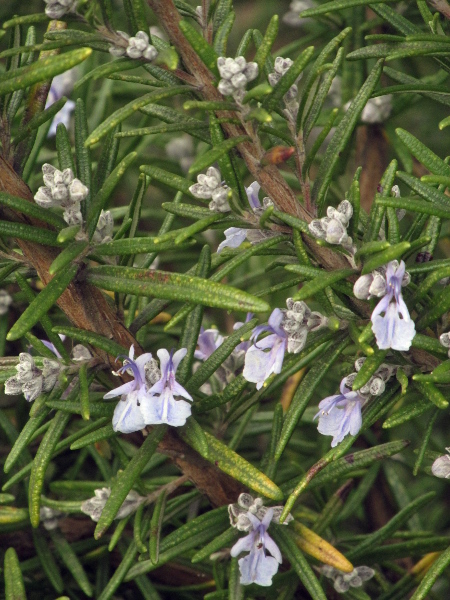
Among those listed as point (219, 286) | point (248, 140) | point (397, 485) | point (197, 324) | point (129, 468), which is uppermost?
point (248, 140)

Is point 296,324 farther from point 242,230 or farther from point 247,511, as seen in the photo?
point 247,511

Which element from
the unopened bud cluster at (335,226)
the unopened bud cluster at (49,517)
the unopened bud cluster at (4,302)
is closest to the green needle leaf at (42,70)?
the unopened bud cluster at (335,226)

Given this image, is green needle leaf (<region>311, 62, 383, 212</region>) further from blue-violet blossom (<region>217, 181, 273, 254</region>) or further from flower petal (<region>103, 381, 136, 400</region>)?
flower petal (<region>103, 381, 136, 400</region>)

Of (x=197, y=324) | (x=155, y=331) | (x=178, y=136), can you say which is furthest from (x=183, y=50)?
(x=178, y=136)

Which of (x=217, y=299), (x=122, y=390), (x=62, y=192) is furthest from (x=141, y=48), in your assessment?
(x=122, y=390)

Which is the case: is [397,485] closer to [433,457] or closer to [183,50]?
[433,457]

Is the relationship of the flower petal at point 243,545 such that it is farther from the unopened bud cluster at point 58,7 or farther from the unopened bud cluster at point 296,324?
the unopened bud cluster at point 58,7
